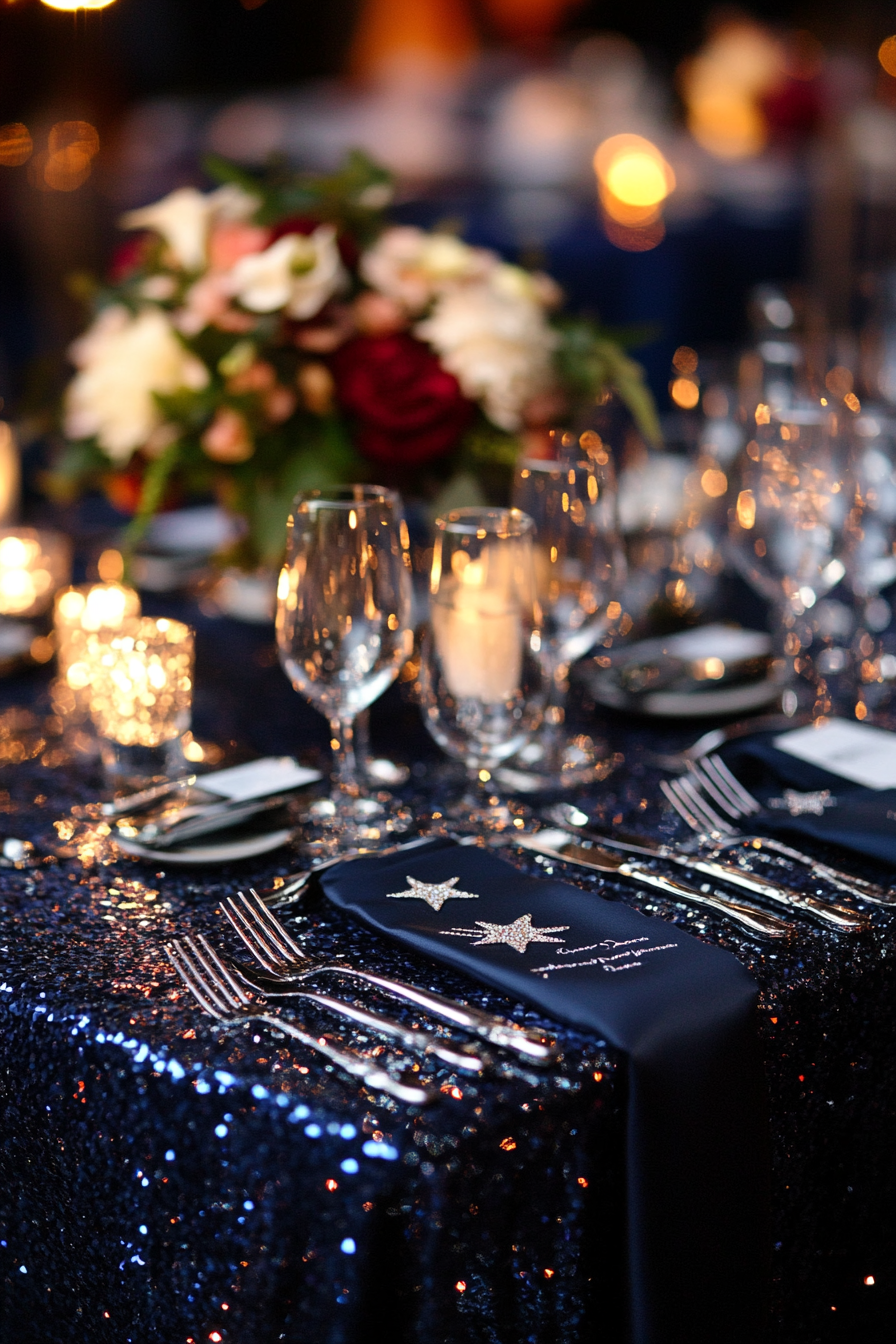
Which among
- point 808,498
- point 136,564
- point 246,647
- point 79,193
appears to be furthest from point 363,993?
point 79,193

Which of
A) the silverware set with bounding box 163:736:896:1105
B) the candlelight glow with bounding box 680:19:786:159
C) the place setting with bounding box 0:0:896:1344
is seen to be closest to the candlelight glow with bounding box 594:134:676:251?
the candlelight glow with bounding box 680:19:786:159

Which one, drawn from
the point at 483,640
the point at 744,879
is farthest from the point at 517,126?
the point at 744,879

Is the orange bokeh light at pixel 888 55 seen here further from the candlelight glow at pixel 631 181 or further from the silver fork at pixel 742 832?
the silver fork at pixel 742 832

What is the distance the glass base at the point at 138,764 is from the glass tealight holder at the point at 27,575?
1.48ft

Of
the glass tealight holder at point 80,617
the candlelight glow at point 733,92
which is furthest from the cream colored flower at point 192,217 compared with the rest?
the candlelight glow at point 733,92

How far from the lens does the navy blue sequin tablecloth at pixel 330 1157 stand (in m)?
0.63

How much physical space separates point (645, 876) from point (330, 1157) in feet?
0.97

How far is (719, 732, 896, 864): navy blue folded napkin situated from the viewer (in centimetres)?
88

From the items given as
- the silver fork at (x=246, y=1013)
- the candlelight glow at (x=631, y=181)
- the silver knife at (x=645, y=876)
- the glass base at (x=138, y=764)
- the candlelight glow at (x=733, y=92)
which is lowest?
the silver fork at (x=246, y=1013)

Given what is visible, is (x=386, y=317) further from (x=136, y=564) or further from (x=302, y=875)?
(x=302, y=875)

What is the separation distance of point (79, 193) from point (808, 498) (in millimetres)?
4405

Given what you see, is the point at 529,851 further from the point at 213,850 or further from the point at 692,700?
the point at 692,700

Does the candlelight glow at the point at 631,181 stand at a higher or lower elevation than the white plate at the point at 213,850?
higher

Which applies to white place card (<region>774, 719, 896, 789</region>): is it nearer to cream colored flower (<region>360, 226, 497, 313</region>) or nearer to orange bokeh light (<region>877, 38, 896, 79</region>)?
cream colored flower (<region>360, 226, 497, 313</region>)
